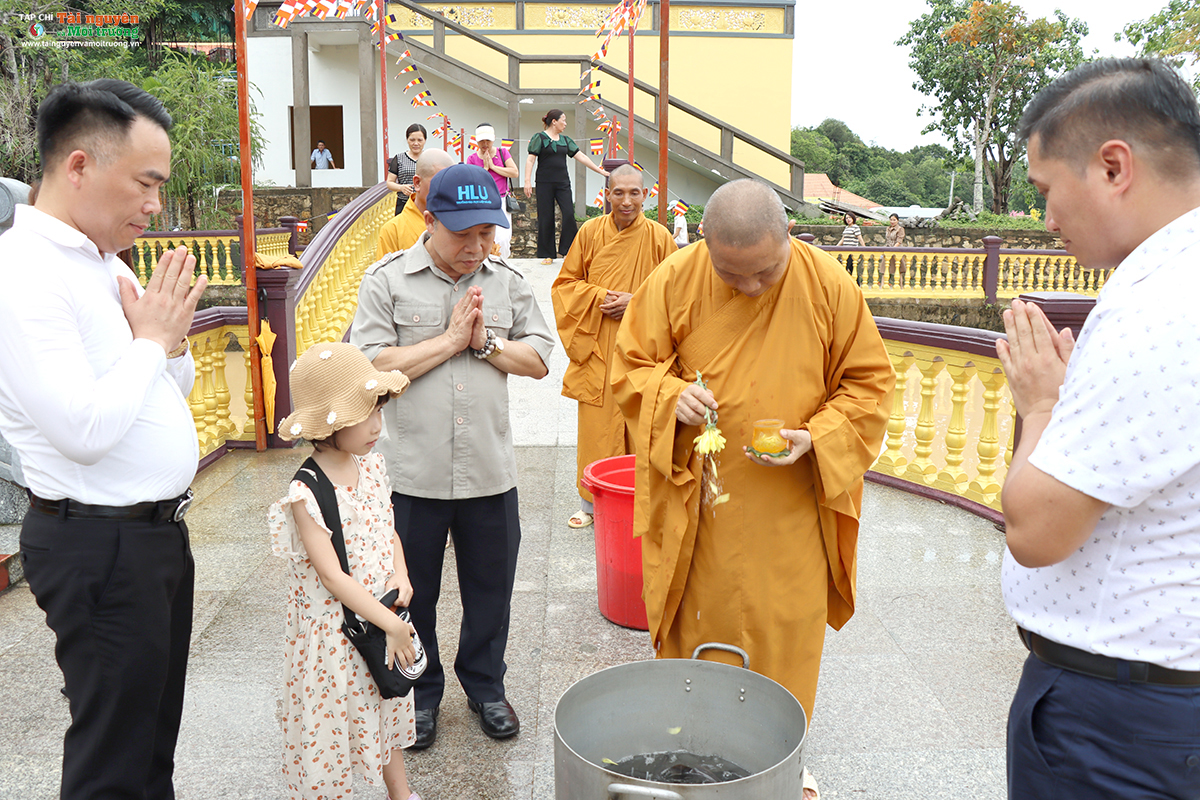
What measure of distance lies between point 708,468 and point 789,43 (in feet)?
63.8

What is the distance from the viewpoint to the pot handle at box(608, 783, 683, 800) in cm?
168

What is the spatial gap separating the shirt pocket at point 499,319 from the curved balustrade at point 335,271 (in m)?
3.48

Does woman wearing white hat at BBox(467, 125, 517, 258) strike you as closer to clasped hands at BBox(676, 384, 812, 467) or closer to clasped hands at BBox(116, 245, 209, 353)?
clasped hands at BBox(676, 384, 812, 467)

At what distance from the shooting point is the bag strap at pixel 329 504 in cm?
235

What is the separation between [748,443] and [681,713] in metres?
0.76

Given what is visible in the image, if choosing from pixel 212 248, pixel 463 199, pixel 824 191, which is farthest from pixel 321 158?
pixel 824 191

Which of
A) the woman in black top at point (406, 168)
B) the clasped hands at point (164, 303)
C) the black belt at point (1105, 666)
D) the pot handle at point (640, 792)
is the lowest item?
the pot handle at point (640, 792)

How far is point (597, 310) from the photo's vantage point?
16.7 ft

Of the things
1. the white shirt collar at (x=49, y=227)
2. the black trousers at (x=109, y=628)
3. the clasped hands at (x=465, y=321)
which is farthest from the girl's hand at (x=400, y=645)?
the white shirt collar at (x=49, y=227)

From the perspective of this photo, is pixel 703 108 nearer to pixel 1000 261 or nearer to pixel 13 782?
pixel 1000 261

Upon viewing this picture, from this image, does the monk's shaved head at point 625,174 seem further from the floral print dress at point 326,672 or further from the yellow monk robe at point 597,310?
the floral print dress at point 326,672

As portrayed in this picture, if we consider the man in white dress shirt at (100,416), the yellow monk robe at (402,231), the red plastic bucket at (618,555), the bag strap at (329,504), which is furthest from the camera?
the yellow monk robe at (402,231)

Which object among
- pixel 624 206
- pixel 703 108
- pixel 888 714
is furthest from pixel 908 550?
pixel 703 108

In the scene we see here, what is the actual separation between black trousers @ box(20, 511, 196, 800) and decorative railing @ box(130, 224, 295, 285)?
10905 mm
